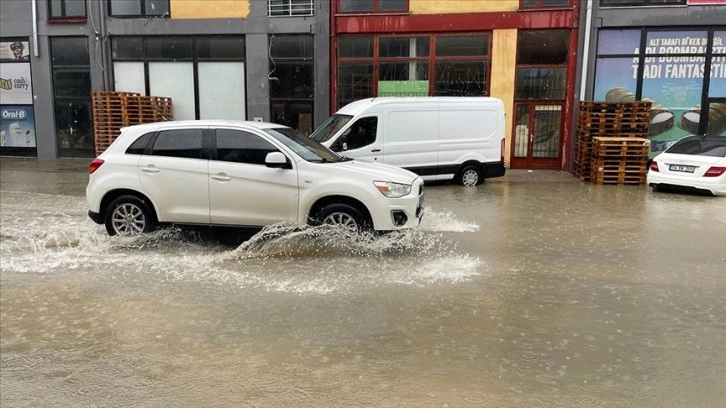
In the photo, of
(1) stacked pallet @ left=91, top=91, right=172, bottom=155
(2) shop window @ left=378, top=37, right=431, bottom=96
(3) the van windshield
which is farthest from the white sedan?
(1) stacked pallet @ left=91, top=91, right=172, bottom=155

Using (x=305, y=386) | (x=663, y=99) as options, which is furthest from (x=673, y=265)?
(x=663, y=99)

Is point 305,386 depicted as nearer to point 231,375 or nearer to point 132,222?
point 231,375

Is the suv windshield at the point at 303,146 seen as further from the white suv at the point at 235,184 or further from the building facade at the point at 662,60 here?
the building facade at the point at 662,60

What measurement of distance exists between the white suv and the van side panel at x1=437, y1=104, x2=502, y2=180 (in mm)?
6102

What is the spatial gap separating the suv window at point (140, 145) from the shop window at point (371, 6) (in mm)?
11704

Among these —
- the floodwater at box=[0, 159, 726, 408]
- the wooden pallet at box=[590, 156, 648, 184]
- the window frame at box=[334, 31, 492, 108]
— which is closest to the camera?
the floodwater at box=[0, 159, 726, 408]

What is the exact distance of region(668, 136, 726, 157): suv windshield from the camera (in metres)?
12.6

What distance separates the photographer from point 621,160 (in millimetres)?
14352

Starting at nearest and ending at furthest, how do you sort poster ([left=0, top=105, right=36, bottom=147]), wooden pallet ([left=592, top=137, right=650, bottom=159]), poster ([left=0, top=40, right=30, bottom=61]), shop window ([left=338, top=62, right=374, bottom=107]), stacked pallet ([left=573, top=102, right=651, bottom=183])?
wooden pallet ([left=592, top=137, right=650, bottom=159]) < stacked pallet ([left=573, top=102, right=651, bottom=183]) < shop window ([left=338, top=62, right=374, bottom=107]) < poster ([left=0, top=40, right=30, bottom=61]) < poster ([left=0, top=105, right=36, bottom=147])

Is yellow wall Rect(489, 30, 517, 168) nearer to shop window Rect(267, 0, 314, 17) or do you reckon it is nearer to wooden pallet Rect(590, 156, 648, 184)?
wooden pallet Rect(590, 156, 648, 184)

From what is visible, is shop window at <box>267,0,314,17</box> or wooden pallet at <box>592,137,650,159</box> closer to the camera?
wooden pallet at <box>592,137,650,159</box>

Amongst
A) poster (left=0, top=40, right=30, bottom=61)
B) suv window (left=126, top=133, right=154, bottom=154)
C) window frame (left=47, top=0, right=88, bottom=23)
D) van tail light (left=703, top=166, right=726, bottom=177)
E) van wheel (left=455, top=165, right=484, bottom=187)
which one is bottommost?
van wheel (left=455, top=165, right=484, bottom=187)

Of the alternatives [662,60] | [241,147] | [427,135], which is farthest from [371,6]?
[241,147]

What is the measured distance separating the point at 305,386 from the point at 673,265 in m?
5.20
